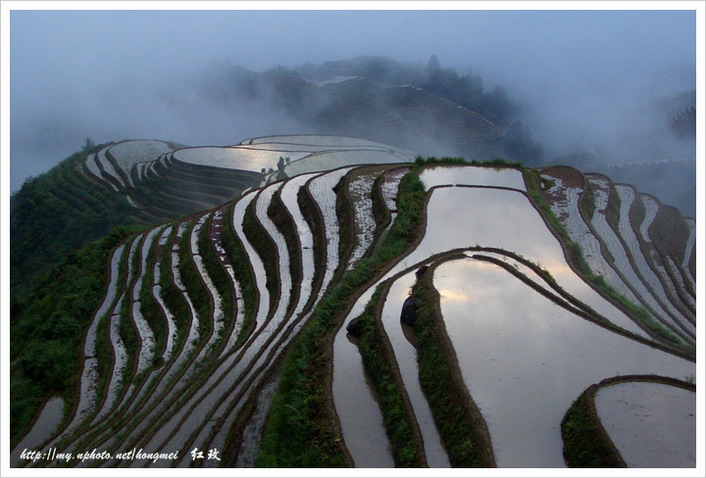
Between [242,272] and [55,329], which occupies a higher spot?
[242,272]

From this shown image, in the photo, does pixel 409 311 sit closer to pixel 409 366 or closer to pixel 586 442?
pixel 409 366

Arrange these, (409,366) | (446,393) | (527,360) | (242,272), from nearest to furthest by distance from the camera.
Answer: (446,393), (527,360), (409,366), (242,272)

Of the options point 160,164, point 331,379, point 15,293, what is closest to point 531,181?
point 331,379

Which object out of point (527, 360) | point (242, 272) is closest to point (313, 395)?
point (527, 360)

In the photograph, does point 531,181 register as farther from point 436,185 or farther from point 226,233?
point 226,233

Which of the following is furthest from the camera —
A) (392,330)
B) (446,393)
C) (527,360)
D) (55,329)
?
(55,329)

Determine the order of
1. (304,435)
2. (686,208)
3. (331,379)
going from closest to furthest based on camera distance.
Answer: (304,435) < (331,379) < (686,208)

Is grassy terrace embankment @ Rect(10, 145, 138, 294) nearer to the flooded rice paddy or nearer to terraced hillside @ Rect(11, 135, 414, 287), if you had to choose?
terraced hillside @ Rect(11, 135, 414, 287)

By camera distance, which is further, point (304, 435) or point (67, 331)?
point (67, 331)
